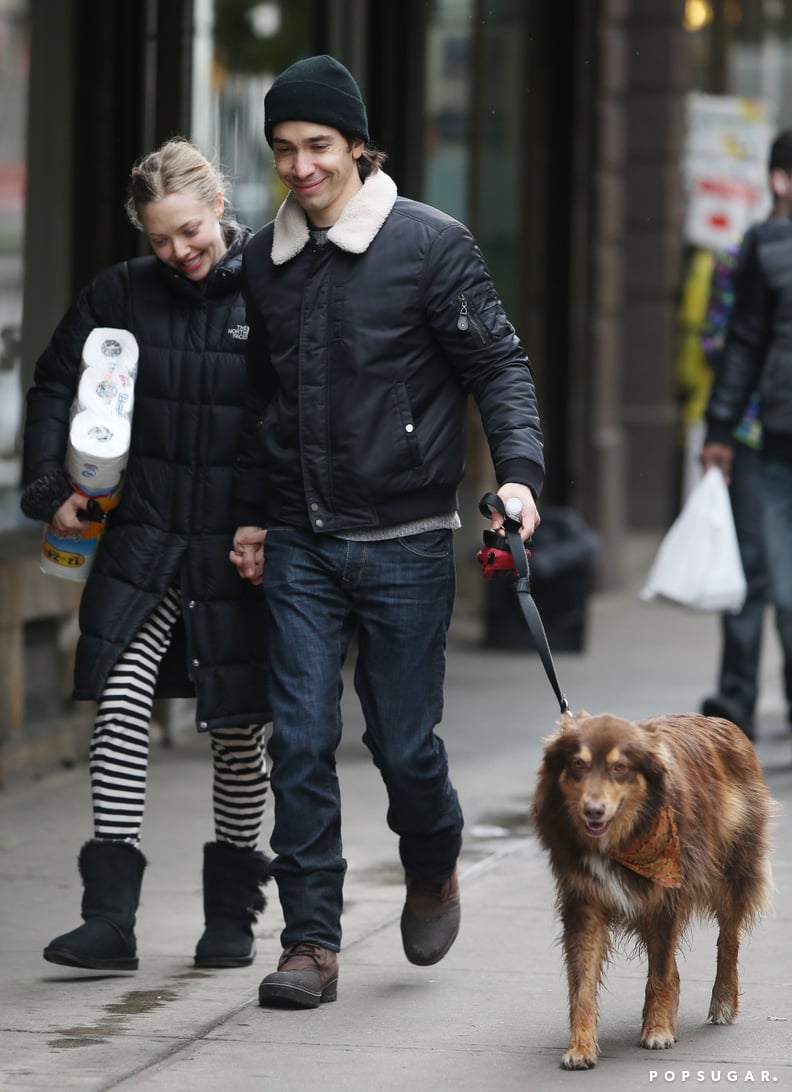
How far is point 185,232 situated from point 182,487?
581 mm

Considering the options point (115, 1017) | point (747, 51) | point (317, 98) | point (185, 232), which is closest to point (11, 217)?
point (185, 232)

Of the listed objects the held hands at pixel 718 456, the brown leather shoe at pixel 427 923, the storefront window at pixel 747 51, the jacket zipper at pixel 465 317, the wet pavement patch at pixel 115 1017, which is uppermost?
the storefront window at pixel 747 51

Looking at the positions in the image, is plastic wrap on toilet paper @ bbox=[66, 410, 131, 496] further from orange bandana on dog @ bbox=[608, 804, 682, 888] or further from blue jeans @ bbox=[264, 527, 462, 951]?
orange bandana on dog @ bbox=[608, 804, 682, 888]

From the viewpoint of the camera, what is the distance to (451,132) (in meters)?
11.7

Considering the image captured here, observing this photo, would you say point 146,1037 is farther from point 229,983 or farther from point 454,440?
point 454,440

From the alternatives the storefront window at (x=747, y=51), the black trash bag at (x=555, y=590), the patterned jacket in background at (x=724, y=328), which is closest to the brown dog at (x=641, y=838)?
the patterned jacket in background at (x=724, y=328)

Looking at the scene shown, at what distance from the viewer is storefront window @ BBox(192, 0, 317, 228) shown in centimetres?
891

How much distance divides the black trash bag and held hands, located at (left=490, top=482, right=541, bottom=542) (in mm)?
5569

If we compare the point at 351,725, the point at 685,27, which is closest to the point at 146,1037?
the point at 351,725

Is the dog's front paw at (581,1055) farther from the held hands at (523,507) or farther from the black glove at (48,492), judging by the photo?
the black glove at (48,492)

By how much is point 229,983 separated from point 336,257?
5.39 feet

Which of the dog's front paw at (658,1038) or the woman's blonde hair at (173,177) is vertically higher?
the woman's blonde hair at (173,177)

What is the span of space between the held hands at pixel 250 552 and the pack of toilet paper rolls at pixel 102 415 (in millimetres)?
329

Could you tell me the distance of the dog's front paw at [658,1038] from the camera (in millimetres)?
4254
